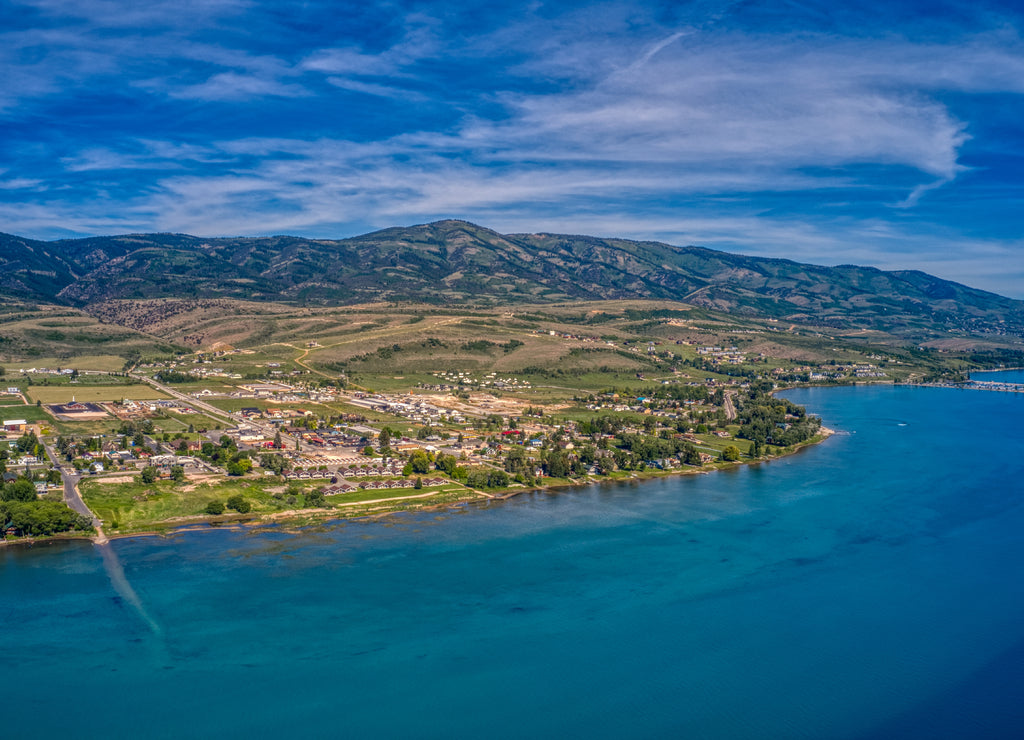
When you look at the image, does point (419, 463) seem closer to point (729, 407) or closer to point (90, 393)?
point (729, 407)

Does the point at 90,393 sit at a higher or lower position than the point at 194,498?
higher

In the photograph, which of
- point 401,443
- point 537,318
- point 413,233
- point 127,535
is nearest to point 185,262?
point 413,233

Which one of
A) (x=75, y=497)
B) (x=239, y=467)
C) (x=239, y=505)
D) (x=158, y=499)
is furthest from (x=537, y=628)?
(x=75, y=497)

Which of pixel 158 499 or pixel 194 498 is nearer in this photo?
pixel 158 499

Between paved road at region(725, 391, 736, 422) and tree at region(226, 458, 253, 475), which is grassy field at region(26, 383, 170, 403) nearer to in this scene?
tree at region(226, 458, 253, 475)

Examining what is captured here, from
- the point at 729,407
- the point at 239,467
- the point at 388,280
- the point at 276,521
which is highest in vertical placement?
the point at 388,280

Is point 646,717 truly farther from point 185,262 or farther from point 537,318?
point 185,262
